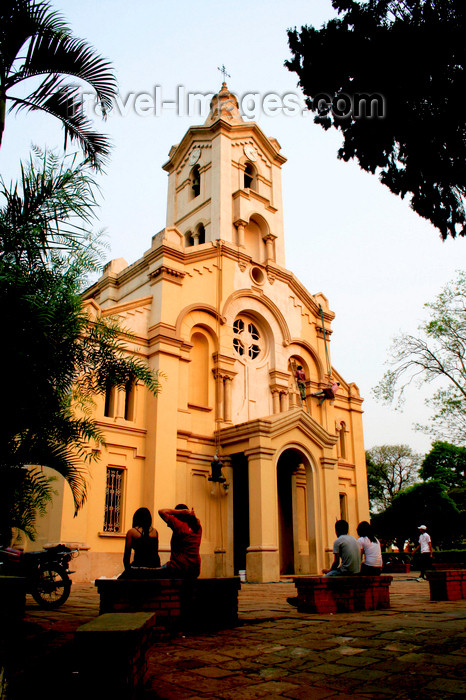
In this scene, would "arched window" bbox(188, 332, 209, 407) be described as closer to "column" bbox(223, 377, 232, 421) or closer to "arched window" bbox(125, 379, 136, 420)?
"column" bbox(223, 377, 232, 421)

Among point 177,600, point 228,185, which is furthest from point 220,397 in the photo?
point 177,600

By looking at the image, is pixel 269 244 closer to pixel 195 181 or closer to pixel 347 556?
pixel 195 181

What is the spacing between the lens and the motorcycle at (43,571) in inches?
377

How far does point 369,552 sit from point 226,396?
38.6ft

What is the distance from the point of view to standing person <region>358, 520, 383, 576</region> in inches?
387

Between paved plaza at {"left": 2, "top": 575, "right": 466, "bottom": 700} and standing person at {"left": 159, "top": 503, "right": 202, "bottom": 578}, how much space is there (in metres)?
1.00

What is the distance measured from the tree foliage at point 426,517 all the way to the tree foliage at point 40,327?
98.1ft

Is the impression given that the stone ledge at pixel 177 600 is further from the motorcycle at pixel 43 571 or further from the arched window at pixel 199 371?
the arched window at pixel 199 371

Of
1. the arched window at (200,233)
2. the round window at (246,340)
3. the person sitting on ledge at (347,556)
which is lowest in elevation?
the person sitting on ledge at (347,556)

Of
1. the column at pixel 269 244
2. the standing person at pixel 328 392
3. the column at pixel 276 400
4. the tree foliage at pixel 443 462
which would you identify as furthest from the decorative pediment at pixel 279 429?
the tree foliage at pixel 443 462

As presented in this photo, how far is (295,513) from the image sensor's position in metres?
20.6

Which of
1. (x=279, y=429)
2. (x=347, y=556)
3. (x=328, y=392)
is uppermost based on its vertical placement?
(x=328, y=392)

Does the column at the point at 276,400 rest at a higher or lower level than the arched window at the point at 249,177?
lower

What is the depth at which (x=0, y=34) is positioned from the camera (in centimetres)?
748
